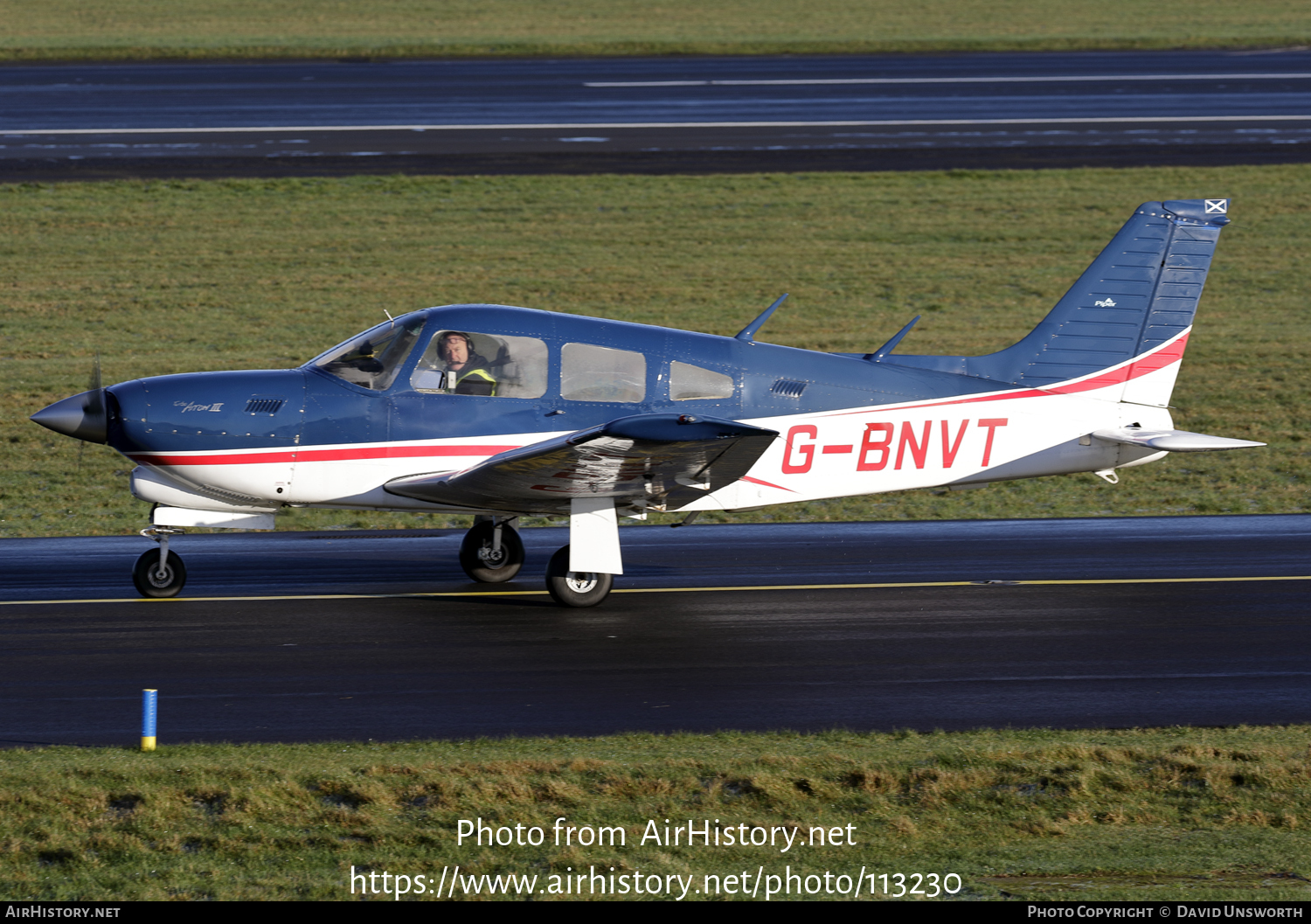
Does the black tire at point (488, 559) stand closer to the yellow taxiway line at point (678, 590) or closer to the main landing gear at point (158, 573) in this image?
the yellow taxiway line at point (678, 590)

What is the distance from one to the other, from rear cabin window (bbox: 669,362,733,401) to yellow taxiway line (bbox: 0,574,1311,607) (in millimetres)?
1825

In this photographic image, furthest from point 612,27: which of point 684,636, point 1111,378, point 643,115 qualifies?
point 684,636

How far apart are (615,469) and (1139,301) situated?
5.36 meters

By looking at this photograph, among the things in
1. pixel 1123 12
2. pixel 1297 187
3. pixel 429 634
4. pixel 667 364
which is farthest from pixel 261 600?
pixel 1123 12

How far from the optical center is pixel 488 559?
13.7 metres

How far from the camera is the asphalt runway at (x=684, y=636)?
10.1 meters

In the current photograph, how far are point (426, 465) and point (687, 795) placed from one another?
496 centimetres

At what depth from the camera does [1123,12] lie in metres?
51.2

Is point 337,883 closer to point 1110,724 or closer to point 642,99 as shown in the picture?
point 1110,724

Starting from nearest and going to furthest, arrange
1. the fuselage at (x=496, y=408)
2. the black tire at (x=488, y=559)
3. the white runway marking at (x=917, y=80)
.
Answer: the fuselage at (x=496, y=408)
the black tire at (x=488, y=559)
the white runway marking at (x=917, y=80)

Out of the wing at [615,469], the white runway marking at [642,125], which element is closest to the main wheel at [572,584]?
the wing at [615,469]

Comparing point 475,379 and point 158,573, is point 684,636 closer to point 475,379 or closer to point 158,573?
point 475,379

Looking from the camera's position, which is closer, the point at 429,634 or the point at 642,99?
the point at 429,634

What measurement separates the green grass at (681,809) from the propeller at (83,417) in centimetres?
367
